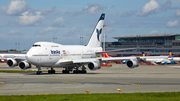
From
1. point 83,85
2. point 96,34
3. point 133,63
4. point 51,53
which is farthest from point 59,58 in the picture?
point 83,85

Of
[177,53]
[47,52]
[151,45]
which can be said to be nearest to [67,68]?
[47,52]

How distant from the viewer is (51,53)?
49.9 m

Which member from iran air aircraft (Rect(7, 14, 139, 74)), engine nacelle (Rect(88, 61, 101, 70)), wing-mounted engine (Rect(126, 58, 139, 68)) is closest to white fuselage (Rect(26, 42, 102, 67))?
iran air aircraft (Rect(7, 14, 139, 74))

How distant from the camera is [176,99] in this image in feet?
61.6

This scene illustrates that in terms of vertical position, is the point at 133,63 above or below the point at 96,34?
below

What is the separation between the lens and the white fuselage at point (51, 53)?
4725 cm

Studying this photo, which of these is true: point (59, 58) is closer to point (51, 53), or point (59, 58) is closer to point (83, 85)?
point (51, 53)

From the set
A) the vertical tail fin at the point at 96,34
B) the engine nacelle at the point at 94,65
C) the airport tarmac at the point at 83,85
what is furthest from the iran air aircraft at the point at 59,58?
the airport tarmac at the point at 83,85

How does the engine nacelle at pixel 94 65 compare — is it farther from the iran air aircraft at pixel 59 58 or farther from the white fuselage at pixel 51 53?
the white fuselage at pixel 51 53

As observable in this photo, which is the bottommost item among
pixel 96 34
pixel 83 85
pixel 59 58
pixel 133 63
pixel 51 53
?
pixel 83 85

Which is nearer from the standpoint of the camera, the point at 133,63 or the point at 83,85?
the point at 83,85

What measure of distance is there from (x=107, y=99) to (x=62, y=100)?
3017mm

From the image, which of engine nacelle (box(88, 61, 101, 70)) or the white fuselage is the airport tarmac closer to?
the white fuselage

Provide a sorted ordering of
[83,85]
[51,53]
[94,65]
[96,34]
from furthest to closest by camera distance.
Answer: [96,34] → [51,53] → [94,65] → [83,85]
